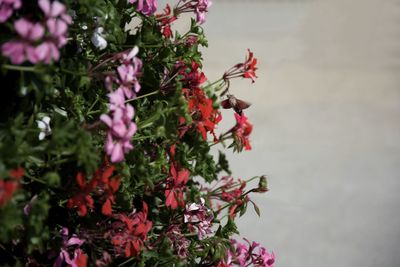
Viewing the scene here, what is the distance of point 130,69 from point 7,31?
115mm

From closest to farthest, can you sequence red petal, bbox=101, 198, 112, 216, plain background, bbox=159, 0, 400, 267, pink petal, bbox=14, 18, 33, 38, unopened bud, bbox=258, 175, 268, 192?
pink petal, bbox=14, 18, 33, 38 → red petal, bbox=101, 198, 112, 216 → unopened bud, bbox=258, 175, 268, 192 → plain background, bbox=159, 0, 400, 267

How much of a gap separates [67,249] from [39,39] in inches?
9.4

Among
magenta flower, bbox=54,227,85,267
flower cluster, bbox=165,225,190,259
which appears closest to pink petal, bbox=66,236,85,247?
magenta flower, bbox=54,227,85,267

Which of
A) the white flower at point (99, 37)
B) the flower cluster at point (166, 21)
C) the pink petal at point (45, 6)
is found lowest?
the pink petal at point (45, 6)

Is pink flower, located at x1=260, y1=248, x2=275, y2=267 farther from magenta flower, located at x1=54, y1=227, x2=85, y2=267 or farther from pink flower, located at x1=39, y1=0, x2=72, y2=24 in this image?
pink flower, located at x1=39, y1=0, x2=72, y2=24

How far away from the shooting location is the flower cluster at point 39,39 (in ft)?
1.71

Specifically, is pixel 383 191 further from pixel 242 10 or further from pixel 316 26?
pixel 242 10

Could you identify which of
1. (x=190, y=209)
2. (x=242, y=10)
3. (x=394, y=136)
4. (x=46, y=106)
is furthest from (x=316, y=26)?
(x=46, y=106)

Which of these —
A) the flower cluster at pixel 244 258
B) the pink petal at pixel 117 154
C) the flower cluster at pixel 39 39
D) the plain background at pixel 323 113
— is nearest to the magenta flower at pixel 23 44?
the flower cluster at pixel 39 39

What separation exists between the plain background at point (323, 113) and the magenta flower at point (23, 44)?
1240 mm

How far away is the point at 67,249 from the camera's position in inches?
26.3

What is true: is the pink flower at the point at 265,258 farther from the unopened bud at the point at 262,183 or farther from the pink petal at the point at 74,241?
the pink petal at the point at 74,241

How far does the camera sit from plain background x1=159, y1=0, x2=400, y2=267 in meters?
1.73

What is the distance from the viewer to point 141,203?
78 centimetres
